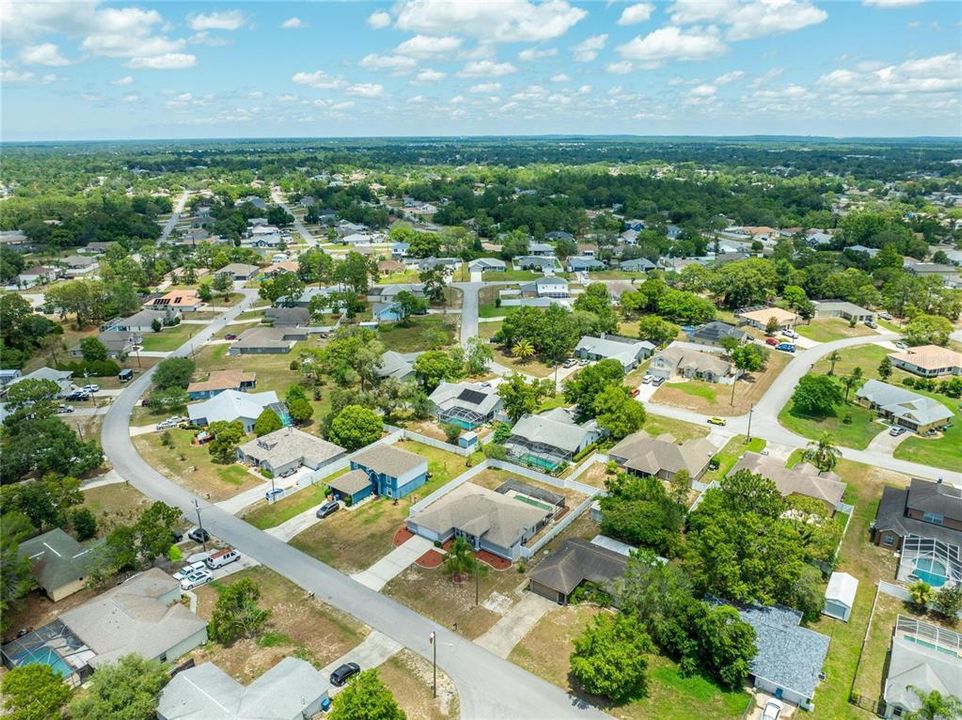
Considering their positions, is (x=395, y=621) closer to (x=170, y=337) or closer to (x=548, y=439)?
(x=548, y=439)

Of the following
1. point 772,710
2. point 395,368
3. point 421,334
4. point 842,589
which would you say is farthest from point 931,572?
point 421,334

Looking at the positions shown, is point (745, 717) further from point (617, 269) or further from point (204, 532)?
point (617, 269)

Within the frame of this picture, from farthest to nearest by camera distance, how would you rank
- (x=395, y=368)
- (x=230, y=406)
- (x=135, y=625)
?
(x=395, y=368) → (x=230, y=406) → (x=135, y=625)

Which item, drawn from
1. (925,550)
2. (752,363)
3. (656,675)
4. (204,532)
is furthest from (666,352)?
(204,532)

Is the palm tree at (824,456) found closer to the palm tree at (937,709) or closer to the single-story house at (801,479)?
the single-story house at (801,479)

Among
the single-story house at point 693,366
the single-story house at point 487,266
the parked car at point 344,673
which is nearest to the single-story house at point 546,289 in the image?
the single-story house at point 487,266

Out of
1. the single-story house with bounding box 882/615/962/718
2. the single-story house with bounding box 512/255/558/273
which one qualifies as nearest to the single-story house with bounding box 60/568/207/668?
the single-story house with bounding box 882/615/962/718
